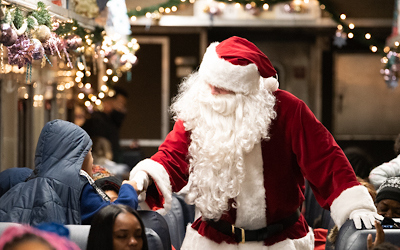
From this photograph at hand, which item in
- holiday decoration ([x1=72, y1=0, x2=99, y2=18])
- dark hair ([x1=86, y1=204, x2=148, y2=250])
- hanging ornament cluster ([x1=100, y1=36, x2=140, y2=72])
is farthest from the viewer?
hanging ornament cluster ([x1=100, y1=36, x2=140, y2=72])

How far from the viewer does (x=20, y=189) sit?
2984mm

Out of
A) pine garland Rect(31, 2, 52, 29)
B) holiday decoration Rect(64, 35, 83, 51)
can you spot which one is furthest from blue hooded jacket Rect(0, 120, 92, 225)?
holiday decoration Rect(64, 35, 83, 51)

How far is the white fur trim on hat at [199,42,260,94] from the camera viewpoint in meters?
2.75

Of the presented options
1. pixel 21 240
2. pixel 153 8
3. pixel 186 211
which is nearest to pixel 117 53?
pixel 153 8

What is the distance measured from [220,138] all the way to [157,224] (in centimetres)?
48

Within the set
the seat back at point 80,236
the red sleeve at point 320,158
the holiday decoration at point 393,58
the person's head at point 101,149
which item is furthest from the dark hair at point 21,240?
the holiday decoration at point 393,58

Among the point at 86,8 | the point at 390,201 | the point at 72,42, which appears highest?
the point at 86,8

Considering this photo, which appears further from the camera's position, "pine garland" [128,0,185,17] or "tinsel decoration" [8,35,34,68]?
"pine garland" [128,0,185,17]

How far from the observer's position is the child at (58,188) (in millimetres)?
2916

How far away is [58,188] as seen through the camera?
9.74 feet

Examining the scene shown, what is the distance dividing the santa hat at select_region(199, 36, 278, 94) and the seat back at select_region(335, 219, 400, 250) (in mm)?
727

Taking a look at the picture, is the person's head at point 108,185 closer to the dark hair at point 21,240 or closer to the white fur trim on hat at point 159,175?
→ the white fur trim on hat at point 159,175

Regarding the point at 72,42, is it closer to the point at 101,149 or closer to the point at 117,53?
the point at 117,53

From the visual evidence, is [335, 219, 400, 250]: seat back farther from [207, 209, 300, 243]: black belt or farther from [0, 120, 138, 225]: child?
[0, 120, 138, 225]: child
